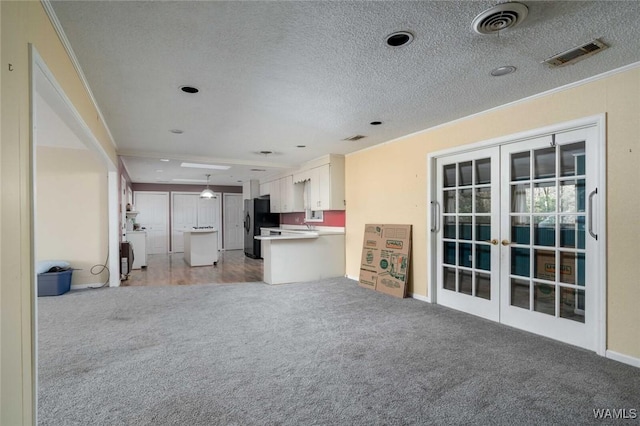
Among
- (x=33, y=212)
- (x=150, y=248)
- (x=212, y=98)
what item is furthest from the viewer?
(x=150, y=248)

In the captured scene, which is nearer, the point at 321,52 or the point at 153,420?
the point at 153,420

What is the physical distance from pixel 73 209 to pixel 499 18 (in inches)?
256

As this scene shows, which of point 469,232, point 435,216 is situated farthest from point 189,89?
point 469,232

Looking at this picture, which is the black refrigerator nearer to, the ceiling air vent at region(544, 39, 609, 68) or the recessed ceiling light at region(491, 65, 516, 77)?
the recessed ceiling light at region(491, 65, 516, 77)

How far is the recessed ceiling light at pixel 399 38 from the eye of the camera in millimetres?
2141

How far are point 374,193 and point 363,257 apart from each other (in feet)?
3.73

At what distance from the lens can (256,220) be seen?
30.8 feet

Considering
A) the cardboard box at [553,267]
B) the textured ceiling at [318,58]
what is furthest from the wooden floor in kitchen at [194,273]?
the cardboard box at [553,267]

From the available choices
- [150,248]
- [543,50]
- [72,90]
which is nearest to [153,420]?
[72,90]

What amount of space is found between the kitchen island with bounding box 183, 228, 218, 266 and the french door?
5.64 meters

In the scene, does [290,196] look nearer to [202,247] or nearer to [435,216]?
[202,247]

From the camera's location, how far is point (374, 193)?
5.55m

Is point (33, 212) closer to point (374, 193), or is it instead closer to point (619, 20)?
point (619, 20)

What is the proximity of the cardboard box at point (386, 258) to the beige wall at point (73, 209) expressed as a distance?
15.0ft
